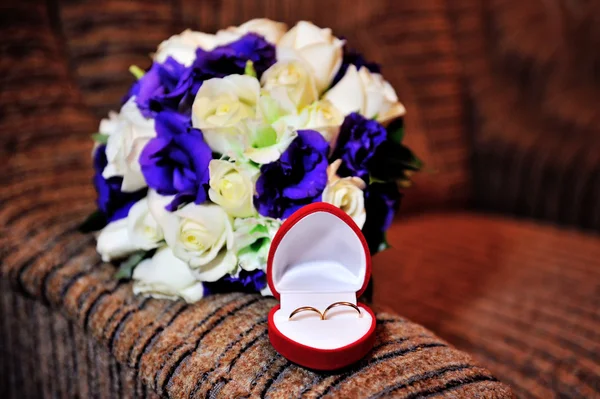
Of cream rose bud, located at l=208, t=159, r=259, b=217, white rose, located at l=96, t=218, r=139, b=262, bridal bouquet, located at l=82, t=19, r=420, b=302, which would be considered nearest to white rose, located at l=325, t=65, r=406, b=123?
bridal bouquet, located at l=82, t=19, r=420, b=302

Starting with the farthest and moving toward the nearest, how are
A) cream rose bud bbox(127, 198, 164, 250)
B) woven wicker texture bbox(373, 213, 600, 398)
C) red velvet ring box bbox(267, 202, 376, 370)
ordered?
woven wicker texture bbox(373, 213, 600, 398) < cream rose bud bbox(127, 198, 164, 250) < red velvet ring box bbox(267, 202, 376, 370)

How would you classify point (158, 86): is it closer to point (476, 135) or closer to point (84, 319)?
point (84, 319)

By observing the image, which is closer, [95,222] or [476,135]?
[95,222]

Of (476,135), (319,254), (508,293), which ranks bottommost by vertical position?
(508,293)

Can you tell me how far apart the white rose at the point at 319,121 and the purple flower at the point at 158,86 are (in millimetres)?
111

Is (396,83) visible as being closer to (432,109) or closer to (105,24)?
(432,109)

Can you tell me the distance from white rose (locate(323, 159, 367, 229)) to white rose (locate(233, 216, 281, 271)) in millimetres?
49

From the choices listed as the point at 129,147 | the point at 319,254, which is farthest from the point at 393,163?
the point at 129,147

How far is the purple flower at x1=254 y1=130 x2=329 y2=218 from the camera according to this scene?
46cm

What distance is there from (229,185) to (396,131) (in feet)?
0.63

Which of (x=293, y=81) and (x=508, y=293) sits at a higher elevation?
(x=293, y=81)

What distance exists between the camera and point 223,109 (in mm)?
472

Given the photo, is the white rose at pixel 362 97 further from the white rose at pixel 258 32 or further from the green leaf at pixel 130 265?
the green leaf at pixel 130 265

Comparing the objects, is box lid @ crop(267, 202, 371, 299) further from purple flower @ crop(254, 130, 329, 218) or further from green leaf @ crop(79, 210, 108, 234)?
green leaf @ crop(79, 210, 108, 234)
